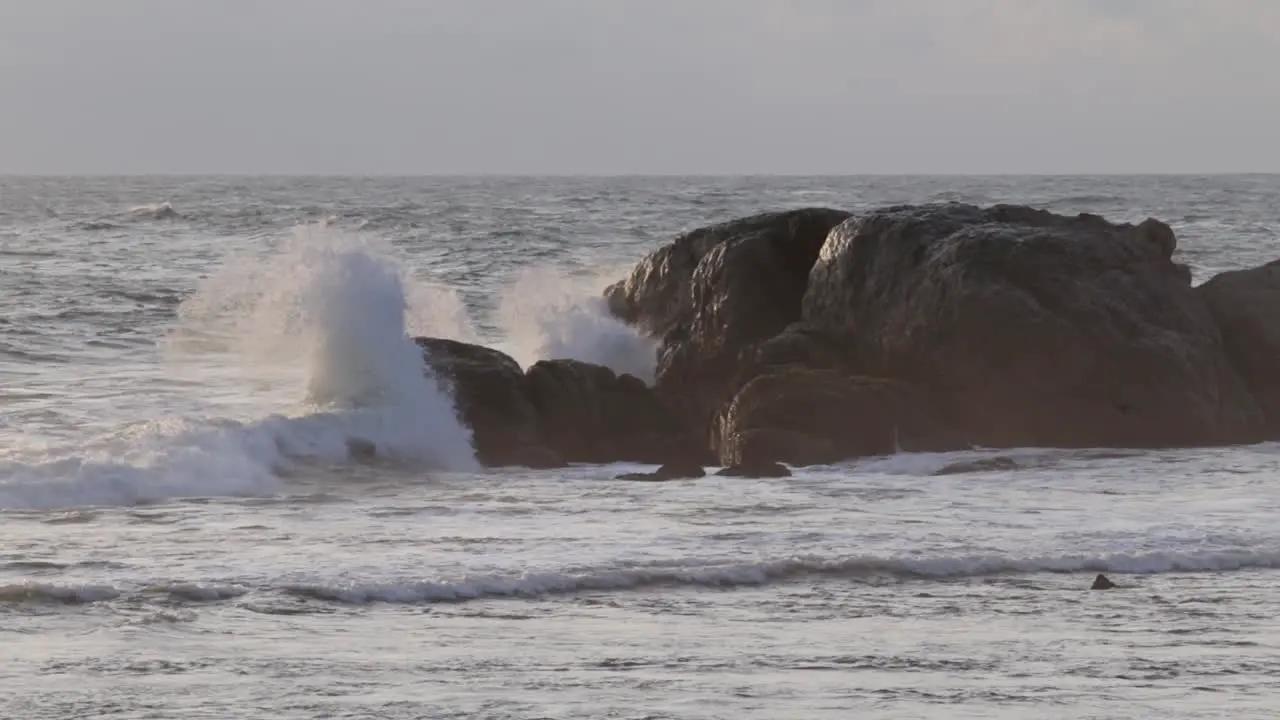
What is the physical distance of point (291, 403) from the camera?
61.1 feet

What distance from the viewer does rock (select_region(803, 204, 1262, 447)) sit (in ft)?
54.3

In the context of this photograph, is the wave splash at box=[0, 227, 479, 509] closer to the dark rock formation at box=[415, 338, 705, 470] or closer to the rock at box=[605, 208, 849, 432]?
the dark rock formation at box=[415, 338, 705, 470]

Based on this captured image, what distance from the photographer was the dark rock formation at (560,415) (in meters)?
16.1

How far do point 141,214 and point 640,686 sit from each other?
50.7 metres

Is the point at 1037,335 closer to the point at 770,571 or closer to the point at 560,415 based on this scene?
the point at 560,415

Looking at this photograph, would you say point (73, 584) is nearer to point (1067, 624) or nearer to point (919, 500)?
point (1067, 624)

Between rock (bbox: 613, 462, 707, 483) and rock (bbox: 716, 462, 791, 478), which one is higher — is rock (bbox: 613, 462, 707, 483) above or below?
below

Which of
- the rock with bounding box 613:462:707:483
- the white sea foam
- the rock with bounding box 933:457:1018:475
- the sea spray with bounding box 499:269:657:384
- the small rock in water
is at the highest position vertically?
the sea spray with bounding box 499:269:657:384

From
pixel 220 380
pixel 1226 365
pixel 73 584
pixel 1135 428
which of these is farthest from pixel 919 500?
pixel 220 380

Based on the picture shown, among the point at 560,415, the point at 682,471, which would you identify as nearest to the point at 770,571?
the point at 682,471

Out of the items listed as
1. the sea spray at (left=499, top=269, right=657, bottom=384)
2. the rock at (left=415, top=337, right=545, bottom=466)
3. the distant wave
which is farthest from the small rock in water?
the distant wave

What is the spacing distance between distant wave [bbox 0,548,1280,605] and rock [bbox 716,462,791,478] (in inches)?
135

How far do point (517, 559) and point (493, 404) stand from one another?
5348 millimetres

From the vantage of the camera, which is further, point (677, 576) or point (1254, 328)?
point (1254, 328)
